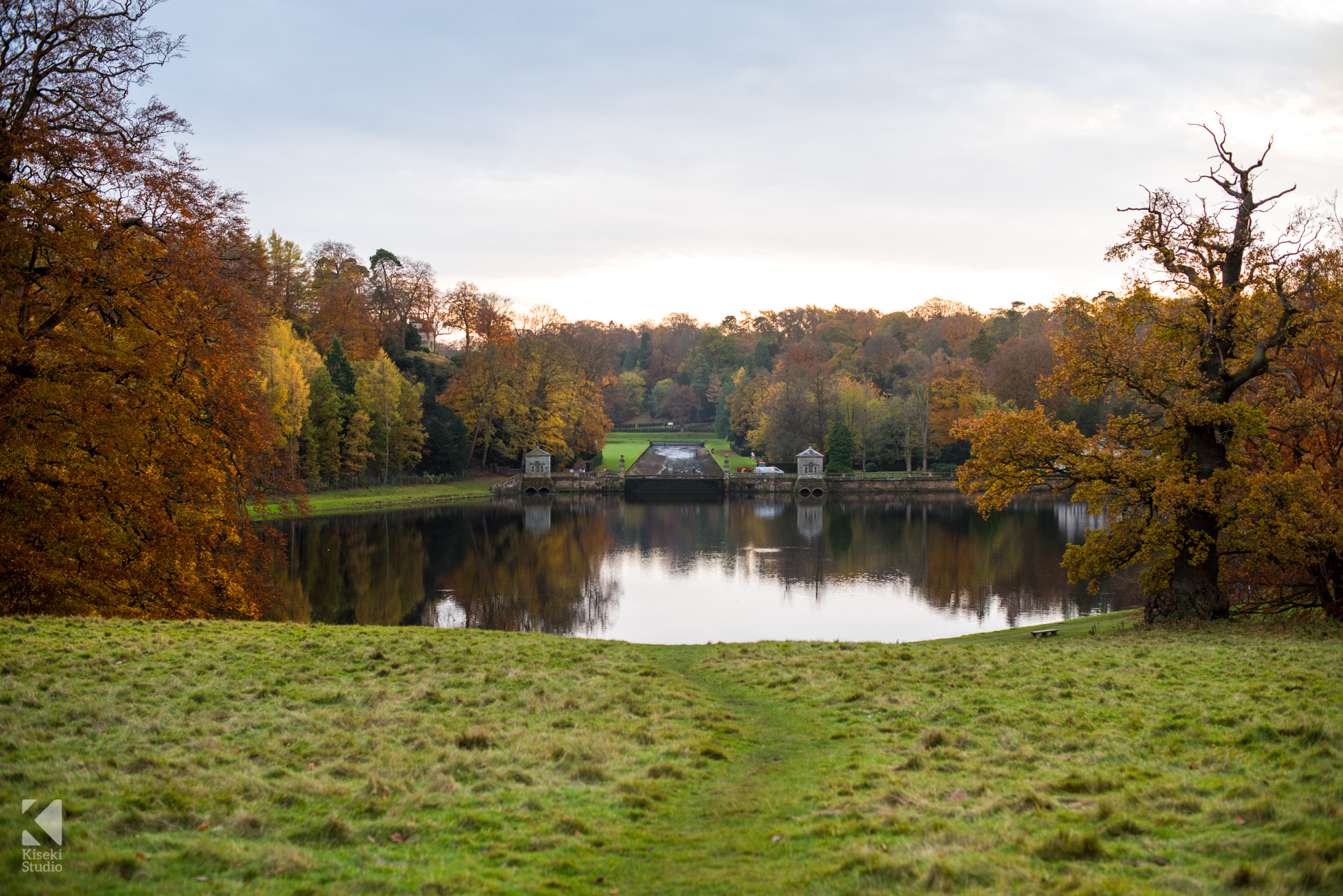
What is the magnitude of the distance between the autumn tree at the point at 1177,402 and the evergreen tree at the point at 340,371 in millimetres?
43332

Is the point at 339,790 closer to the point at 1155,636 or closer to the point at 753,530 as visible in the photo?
the point at 1155,636

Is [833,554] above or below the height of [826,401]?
below

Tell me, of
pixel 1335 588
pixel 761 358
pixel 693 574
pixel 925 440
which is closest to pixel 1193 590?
pixel 1335 588

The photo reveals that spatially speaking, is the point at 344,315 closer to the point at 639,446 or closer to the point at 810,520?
the point at 810,520

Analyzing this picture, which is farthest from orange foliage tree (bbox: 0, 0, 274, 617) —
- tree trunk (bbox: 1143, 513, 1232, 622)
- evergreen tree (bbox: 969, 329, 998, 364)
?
evergreen tree (bbox: 969, 329, 998, 364)

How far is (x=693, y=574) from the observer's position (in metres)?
27.5

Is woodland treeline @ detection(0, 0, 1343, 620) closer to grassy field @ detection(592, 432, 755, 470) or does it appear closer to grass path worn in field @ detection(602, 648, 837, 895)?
grass path worn in field @ detection(602, 648, 837, 895)

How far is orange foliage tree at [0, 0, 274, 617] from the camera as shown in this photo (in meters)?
12.3

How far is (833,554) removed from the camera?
3116 centimetres

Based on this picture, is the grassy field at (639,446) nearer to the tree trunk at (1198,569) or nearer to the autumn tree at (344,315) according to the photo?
the autumn tree at (344,315)

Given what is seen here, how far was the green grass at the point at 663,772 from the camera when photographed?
4.07 meters

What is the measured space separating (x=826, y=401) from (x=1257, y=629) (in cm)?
5432

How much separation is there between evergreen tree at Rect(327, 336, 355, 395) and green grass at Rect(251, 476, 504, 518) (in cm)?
611

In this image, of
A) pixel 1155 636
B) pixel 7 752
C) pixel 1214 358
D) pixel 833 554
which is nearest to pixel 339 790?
pixel 7 752
